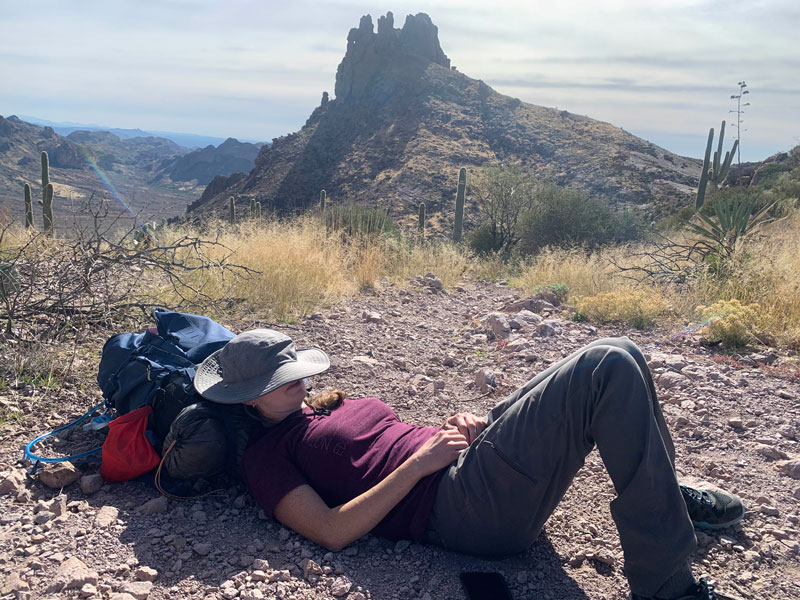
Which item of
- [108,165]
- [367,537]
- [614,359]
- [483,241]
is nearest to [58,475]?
[367,537]

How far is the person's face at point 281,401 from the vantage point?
7.76ft

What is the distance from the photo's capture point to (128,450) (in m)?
2.57

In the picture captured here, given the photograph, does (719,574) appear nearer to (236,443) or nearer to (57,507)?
(236,443)

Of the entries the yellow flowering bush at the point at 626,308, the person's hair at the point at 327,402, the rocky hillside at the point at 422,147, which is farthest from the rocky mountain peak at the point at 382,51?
the person's hair at the point at 327,402

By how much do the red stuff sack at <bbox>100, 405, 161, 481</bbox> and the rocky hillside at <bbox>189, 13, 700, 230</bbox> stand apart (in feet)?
67.6

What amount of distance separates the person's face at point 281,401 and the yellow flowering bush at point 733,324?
3.88 meters

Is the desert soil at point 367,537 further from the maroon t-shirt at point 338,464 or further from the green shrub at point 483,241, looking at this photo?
the green shrub at point 483,241

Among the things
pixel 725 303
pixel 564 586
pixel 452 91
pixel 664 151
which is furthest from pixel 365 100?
pixel 564 586

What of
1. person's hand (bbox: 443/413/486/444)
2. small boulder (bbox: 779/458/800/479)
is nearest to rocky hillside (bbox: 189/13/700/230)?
small boulder (bbox: 779/458/800/479)

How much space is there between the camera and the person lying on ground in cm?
188

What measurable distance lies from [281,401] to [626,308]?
14.9 feet

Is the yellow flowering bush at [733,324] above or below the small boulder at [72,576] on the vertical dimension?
above

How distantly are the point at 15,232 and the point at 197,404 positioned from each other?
25.7ft

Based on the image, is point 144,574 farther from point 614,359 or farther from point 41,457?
point 614,359
